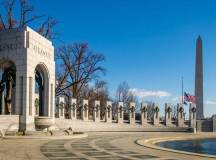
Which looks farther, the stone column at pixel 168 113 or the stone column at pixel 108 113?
the stone column at pixel 168 113

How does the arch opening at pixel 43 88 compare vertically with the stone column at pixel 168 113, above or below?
above

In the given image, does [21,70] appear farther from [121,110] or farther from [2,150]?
[121,110]

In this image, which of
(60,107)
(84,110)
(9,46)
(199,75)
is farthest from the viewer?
(199,75)

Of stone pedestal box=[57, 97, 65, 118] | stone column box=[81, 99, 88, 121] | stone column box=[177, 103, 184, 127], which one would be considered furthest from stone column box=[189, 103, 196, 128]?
stone pedestal box=[57, 97, 65, 118]

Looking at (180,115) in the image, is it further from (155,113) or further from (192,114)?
(155,113)

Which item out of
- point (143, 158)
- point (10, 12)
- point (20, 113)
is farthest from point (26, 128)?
point (10, 12)

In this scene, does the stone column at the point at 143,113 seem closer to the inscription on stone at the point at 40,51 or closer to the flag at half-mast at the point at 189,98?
the flag at half-mast at the point at 189,98

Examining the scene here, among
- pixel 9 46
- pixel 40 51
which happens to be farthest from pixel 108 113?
pixel 9 46

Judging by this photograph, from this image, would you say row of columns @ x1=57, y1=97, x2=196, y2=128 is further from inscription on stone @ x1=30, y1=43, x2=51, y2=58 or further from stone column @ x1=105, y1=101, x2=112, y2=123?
inscription on stone @ x1=30, y1=43, x2=51, y2=58

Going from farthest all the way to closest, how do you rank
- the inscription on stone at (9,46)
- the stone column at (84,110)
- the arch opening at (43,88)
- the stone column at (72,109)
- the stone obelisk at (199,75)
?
the stone obelisk at (199,75), the stone column at (84,110), the stone column at (72,109), the arch opening at (43,88), the inscription on stone at (9,46)

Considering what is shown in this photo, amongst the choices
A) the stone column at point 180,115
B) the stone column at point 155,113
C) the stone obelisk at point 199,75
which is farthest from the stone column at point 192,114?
the stone column at point 155,113

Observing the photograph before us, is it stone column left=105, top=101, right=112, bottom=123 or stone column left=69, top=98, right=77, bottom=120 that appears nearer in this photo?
stone column left=69, top=98, right=77, bottom=120

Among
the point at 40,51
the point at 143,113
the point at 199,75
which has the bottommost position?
the point at 143,113

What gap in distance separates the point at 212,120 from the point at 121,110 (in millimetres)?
11650
